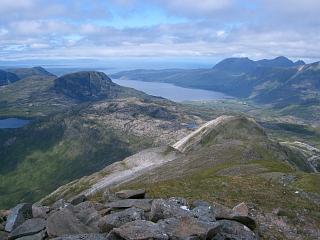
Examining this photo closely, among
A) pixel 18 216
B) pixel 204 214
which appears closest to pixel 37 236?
pixel 18 216

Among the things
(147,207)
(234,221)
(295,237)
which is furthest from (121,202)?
(295,237)

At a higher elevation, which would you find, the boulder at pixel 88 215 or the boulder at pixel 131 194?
the boulder at pixel 88 215

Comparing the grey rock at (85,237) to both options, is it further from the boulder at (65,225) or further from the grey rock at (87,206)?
the grey rock at (87,206)

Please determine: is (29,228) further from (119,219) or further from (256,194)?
(256,194)

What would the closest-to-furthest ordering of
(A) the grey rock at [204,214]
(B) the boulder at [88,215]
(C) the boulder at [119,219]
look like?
(C) the boulder at [119,219] < (A) the grey rock at [204,214] < (B) the boulder at [88,215]

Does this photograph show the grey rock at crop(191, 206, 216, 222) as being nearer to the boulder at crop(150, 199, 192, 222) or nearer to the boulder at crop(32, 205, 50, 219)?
the boulder at crop(150, 199, 192, 222)

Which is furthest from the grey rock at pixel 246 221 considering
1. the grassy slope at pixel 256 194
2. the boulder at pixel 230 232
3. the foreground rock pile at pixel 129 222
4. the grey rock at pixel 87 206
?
the grey rock at pixel 87 206

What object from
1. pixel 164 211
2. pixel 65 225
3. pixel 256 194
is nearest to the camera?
pixel 65 225

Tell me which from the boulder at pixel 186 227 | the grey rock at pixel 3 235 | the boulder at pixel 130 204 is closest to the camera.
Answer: the boulder at pixel 186 227
